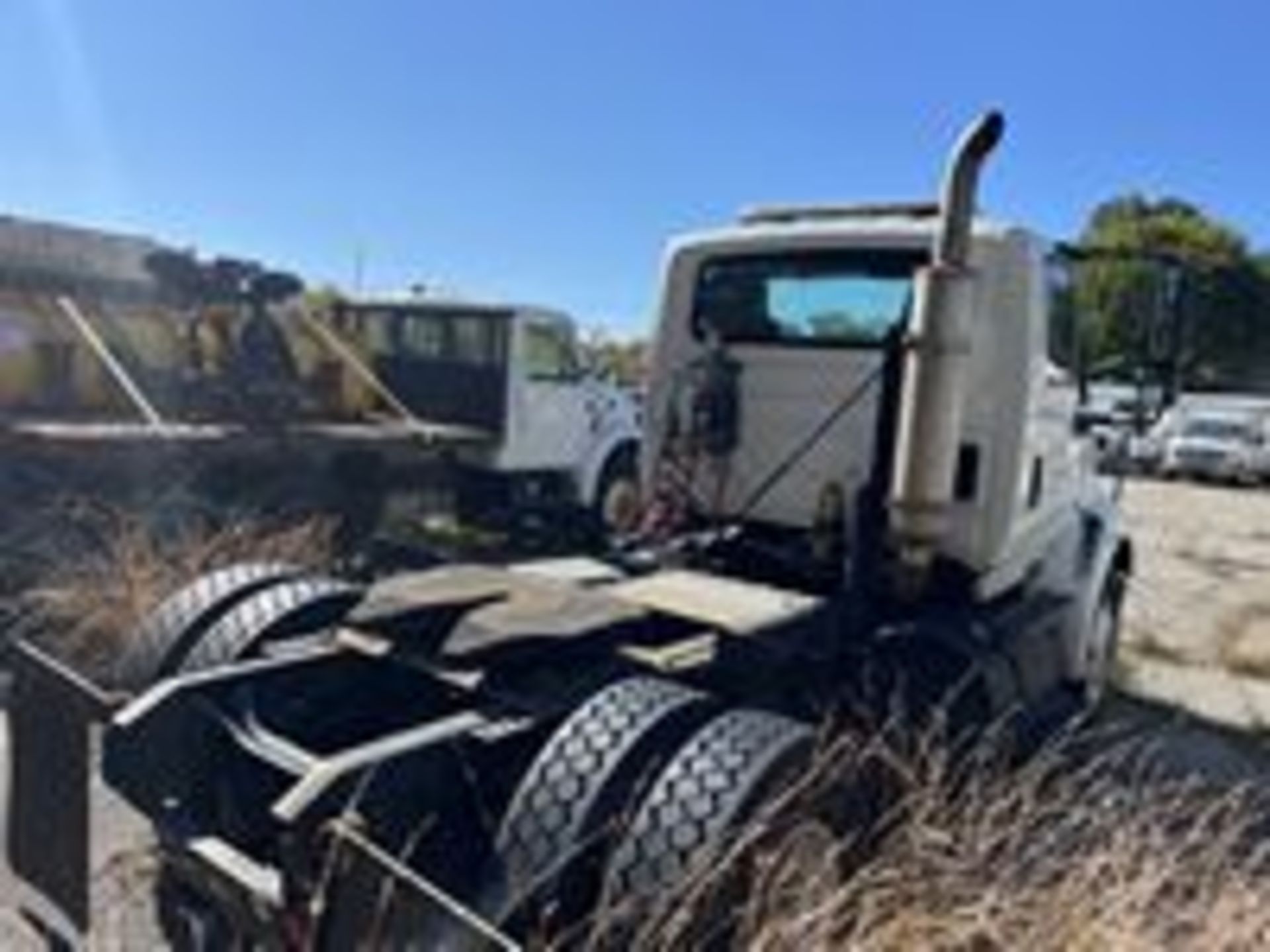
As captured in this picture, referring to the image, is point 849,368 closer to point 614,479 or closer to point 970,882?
point 970,882

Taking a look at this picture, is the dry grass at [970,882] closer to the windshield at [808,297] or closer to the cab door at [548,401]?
the windshield at [808,297]

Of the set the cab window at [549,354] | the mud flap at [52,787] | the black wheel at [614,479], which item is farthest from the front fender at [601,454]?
the mud flap at [52,787]

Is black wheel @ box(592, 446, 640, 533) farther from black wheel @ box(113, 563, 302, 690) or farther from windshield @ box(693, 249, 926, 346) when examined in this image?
black wheel @ box(113, 563, 302, 690)

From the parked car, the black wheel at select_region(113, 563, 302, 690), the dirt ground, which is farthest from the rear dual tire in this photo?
the parked car

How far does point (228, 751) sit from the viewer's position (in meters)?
4.18

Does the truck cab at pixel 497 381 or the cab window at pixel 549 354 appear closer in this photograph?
the truck cab at pixel 497 381

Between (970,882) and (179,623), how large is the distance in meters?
2.49

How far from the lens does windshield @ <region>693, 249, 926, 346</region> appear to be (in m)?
6.36

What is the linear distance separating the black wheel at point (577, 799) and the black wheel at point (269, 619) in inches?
51.0

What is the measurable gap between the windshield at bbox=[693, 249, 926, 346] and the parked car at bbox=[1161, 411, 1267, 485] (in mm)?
27674

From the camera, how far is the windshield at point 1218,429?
3238 cm

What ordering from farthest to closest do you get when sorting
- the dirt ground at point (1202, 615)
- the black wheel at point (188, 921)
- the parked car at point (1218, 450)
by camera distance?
the parked car at point (1218, 450)
the dirt ground at point (1202, 615)
the black wheel at point (188, 921)

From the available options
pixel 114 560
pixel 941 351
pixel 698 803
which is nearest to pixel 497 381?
pixel 114 560

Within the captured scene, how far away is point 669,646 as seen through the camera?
14.8 ft
